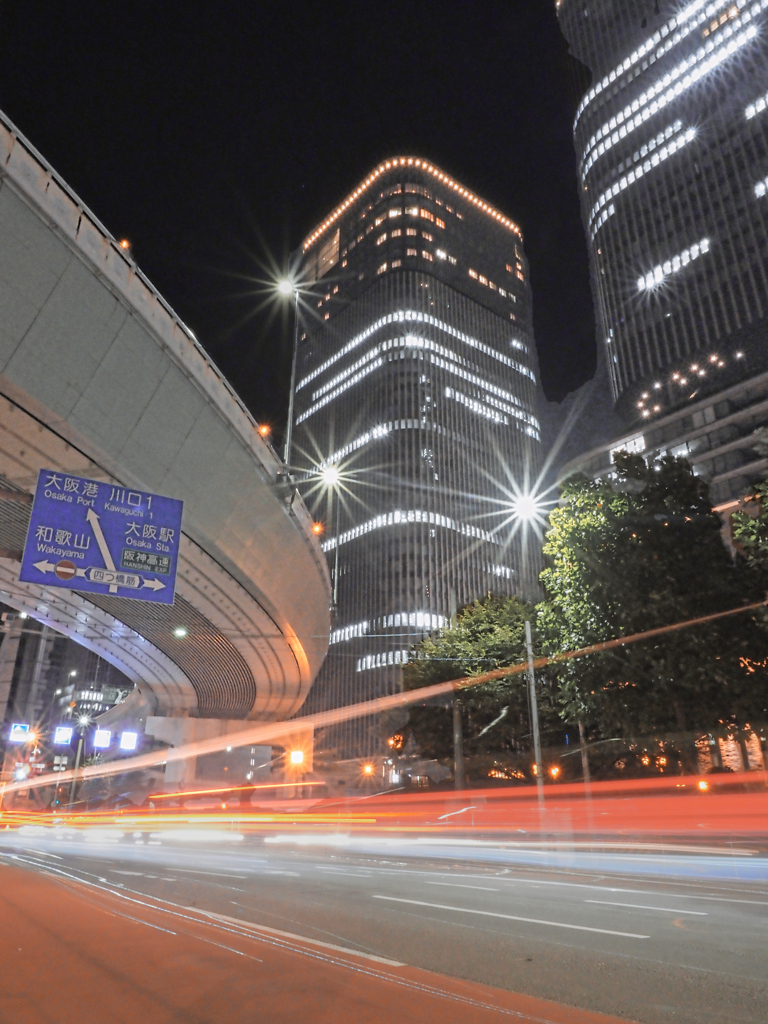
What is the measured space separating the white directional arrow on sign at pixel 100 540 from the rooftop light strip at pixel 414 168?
130m

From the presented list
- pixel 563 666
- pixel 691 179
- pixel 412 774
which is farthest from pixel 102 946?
pixel 691 179

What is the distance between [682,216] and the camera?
326 ft

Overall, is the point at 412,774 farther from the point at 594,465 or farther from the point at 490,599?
the point at 594,465

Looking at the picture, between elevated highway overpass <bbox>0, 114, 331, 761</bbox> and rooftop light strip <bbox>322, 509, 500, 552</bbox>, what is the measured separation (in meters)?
66.9

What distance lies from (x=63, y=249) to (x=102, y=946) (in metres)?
12.8

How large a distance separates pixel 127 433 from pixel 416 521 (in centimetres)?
8482

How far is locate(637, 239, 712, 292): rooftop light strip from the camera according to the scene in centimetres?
9500

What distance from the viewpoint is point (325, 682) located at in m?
103

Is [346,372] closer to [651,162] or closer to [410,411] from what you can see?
[410,411]

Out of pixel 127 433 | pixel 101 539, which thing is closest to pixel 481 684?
pixel 127 433

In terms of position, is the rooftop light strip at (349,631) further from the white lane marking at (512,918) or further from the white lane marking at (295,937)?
the white lane marking at (295,937)

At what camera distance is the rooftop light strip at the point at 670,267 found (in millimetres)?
95000

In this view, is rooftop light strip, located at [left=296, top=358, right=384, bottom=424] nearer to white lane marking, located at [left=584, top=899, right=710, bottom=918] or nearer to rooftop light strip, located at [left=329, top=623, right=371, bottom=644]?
rooftop light strip, located at [left=329, top=623, right=371, bottom=644]

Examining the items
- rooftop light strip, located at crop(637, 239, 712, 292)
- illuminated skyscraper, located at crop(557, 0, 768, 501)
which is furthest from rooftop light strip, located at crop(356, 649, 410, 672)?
rooftop light strip, located at crop(637, 239, 712, 292)
